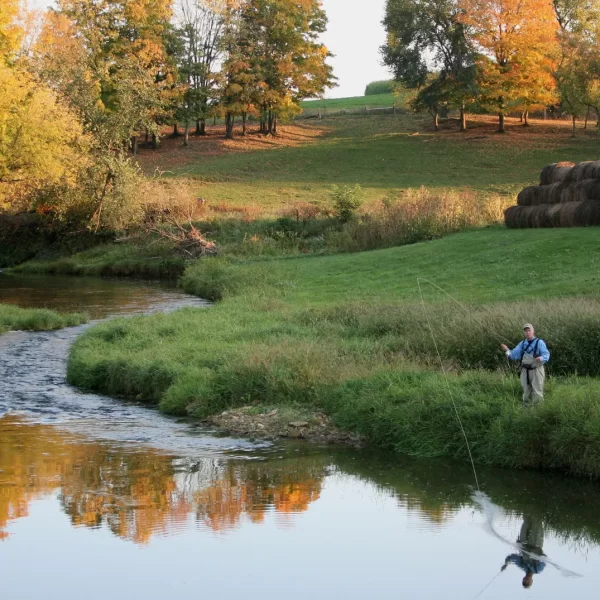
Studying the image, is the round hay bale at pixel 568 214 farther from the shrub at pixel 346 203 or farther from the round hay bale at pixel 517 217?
the shrub at pixel 346 203

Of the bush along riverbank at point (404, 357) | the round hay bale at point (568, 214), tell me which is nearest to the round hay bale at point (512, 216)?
the round hay bale at point (568, 214)

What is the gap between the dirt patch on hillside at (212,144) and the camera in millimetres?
72250

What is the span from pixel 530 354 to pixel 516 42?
65960 mm

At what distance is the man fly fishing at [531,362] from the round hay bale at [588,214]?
64.1 ft

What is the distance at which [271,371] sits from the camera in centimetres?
1778

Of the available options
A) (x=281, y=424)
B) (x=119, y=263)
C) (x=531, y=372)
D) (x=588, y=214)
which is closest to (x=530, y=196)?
(x=588, y=214)

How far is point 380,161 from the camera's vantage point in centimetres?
7162

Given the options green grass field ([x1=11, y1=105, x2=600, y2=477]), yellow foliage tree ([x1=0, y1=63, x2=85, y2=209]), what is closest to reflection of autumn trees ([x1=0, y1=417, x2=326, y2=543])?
green grass field ([x1=11, y1=105, x2=600, y2=477])

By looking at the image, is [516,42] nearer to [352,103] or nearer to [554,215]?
[352,103]

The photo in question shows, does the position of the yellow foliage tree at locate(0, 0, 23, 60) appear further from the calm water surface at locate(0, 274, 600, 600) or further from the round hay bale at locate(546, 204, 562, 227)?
the calm water surface at locate(0, 274, 600, 600)

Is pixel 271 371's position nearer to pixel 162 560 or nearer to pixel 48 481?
pixel 48 481

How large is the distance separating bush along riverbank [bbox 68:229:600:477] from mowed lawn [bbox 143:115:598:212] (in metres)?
26.4

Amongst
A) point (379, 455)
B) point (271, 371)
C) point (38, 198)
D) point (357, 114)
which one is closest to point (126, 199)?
point (38, 198)

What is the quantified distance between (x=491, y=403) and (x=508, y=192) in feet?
141
